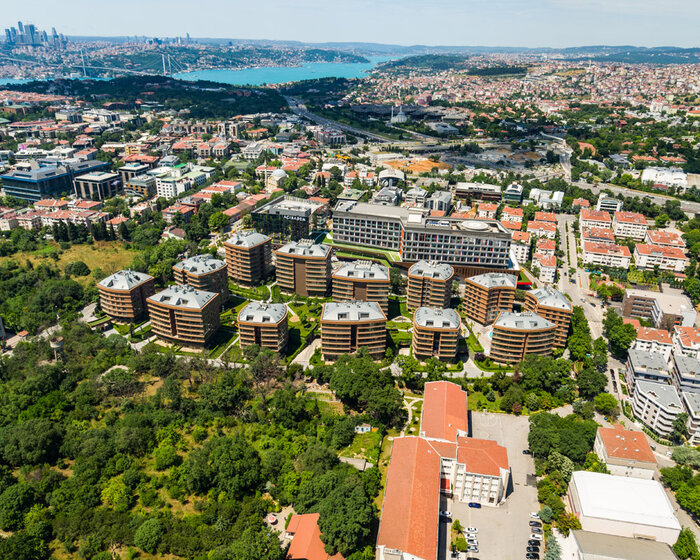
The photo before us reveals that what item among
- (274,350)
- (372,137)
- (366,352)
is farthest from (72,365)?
(372,137)

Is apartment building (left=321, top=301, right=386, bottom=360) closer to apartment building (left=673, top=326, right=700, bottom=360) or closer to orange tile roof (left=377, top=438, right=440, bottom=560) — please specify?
orange tile roof (left=377, top=438, right=440, bottom=560)

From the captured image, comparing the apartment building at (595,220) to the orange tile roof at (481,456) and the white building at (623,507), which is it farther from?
the orange tile roof at (481,456)

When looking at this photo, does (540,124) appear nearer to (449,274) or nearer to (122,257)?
(449,274)

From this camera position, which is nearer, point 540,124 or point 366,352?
point 366,352

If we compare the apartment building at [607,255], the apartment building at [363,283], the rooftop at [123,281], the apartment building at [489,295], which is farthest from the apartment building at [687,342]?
the rooftop at [123,281]

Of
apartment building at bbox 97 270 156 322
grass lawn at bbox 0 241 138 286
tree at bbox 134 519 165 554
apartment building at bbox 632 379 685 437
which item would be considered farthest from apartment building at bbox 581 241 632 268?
grass lawn at bbox 0 241 138 286
